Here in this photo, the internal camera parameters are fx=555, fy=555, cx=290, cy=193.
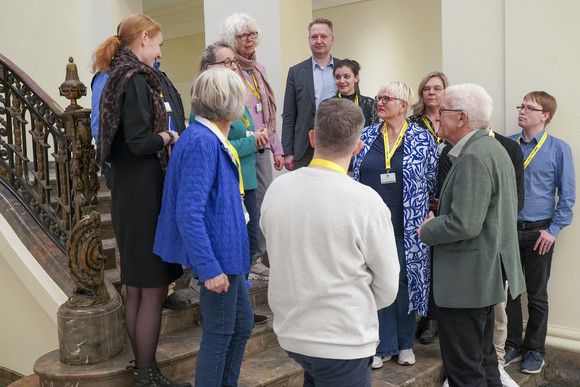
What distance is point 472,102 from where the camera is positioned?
2.77 m

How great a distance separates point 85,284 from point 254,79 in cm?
173

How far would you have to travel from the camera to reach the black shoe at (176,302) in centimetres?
335

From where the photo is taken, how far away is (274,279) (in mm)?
1957

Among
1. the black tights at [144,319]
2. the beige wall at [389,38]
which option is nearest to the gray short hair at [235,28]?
the black tights at [144,319]

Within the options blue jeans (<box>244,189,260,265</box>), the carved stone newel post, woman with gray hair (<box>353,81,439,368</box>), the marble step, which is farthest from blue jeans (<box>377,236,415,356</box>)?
the carved stone newel post

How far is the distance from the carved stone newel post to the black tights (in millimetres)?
375

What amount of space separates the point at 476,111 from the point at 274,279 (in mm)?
1458

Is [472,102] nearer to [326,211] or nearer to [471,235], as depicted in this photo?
[471,235]

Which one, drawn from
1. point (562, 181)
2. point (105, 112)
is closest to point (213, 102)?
point (105, 112)

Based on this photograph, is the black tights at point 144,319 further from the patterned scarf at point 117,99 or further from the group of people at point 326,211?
the patterned scarf at point 117,99

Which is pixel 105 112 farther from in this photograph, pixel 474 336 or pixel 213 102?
pixel 474 336

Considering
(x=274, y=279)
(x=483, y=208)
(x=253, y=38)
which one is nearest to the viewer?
(x=274, y=279)

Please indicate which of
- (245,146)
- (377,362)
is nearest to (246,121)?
(245,146)

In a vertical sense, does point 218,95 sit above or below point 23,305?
above
